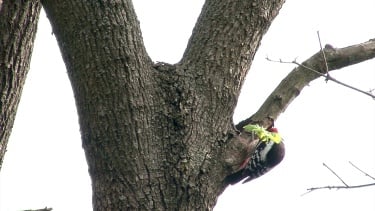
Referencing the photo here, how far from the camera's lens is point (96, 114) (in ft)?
9.16

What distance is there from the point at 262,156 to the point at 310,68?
0.71 m

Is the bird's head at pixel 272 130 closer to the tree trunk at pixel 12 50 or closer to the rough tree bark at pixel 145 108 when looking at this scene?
the rough tree bark at pixel 145 108

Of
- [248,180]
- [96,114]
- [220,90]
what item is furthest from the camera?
[248,180]

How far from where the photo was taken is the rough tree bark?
9.14ft

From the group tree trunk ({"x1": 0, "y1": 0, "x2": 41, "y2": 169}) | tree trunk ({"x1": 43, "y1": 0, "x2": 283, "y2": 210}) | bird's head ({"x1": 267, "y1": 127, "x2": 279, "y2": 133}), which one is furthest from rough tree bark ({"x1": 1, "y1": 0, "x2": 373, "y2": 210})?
bird's head ({"x1": 267, "y1": 127, "x2": 279, "y2": 133})

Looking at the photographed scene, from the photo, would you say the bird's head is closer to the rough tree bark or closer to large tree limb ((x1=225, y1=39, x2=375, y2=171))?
large tree limb ((x1=225, y1=39, x2=375, y2=171))

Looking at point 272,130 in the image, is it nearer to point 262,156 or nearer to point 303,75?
point 303,75

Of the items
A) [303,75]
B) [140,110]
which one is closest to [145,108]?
[140,110]

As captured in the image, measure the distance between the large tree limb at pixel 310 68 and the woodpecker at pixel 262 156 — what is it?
0.14 m

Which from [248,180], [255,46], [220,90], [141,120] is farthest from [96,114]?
[248,180]

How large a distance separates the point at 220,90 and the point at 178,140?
1.02ft

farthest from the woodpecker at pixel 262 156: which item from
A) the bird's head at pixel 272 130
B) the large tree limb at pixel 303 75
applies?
the large tree limb at pixel 303 75

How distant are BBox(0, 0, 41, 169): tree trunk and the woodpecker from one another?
104 cm

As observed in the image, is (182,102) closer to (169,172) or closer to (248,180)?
(169,172)
